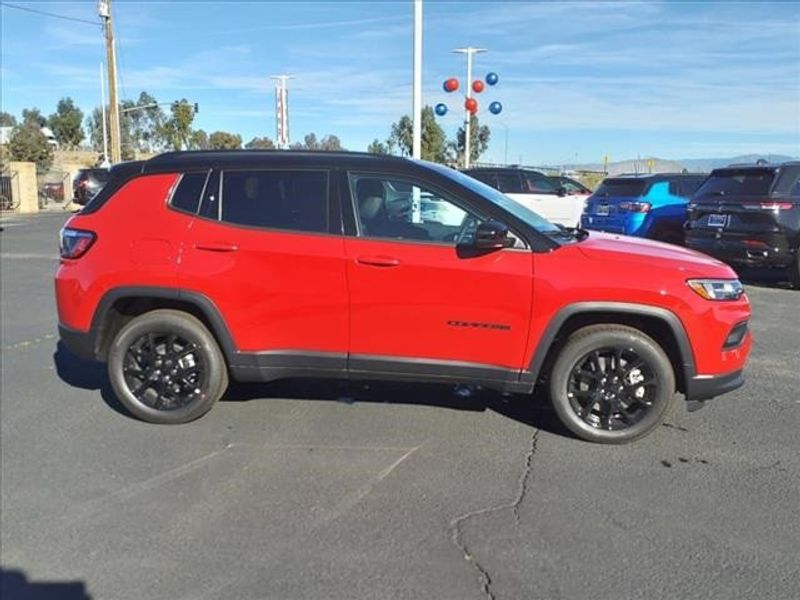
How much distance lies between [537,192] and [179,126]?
4916 cm

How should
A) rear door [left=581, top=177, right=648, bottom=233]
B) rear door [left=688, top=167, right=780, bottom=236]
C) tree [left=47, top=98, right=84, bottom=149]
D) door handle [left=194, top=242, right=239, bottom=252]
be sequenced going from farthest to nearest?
tree [left=47, top=98, right=84, bottom=149], rear door [left=581, top=177, right=648, bottom=233], rear door [left=688, top=167, right=780, bottom=236], door handle [left=194, top=242, right=239, bottom=252]

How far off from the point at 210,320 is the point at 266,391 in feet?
3.41

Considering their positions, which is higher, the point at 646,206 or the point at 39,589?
the point at 646,206

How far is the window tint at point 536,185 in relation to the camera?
17.5 meters

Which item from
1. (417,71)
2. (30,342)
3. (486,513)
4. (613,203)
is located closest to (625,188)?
(613,203)

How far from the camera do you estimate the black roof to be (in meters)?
4.92

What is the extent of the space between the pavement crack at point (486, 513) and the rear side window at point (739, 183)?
754 cm

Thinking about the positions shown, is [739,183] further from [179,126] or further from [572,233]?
[179,126]

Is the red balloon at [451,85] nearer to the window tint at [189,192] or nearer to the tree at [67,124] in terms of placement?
the window tint at [189,192]

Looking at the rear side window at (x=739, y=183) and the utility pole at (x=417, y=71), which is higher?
the utility pole at (x=417, y=71)

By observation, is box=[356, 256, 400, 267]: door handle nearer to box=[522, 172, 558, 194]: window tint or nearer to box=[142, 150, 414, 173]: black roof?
box=[142, 150, 414, 173]: black roof

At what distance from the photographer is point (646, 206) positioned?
13.2 metres

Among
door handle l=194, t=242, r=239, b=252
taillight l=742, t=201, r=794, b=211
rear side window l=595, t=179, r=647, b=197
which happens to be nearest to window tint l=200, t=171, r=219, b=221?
door handle l=194, t=242, r=239, b=252

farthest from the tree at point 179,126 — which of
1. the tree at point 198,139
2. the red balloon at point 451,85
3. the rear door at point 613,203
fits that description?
the rear door at point 613,203
